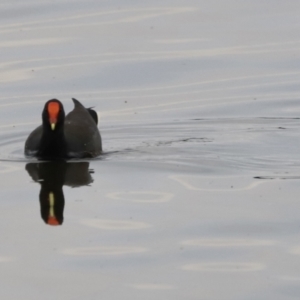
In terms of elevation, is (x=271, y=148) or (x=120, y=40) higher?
(x=120, y=40)

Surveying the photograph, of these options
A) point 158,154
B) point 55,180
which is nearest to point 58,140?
point 158,154

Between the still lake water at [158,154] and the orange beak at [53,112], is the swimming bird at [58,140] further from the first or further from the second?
the still lake water at [158,154]

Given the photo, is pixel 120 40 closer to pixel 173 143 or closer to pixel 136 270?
pixel 173 143

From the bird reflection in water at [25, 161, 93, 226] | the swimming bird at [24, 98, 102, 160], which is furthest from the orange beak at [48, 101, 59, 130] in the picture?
the bird reflection in water at [25, 161, 93, 226]

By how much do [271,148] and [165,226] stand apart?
3.31m

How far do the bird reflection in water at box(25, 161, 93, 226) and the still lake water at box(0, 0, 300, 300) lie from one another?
2 cm

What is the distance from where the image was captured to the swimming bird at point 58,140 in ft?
36.8

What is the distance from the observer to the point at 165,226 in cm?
827

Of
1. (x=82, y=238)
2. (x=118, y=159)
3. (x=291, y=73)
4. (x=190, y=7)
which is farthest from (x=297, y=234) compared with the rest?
(x=190, y=7)

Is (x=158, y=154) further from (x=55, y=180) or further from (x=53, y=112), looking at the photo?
(x=55, y=180)

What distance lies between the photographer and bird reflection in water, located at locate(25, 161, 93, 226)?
8.83 metres

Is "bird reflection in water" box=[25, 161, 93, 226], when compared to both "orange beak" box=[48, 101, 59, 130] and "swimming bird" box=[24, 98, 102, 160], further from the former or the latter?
"orange beak" box=[48, 101, 59, 130]

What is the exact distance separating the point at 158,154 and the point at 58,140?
1.04 m

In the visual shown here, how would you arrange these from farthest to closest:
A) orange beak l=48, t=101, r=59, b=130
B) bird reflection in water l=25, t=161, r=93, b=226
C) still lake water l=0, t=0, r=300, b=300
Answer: orange beak l=48, t=101, r=59, b=130 → bird reflection in water l=25, t=161, r=93, b=226 → still lake water l=0, t=0, r=300, b=300
